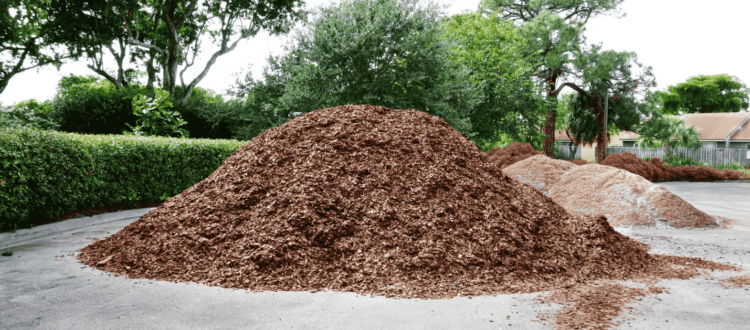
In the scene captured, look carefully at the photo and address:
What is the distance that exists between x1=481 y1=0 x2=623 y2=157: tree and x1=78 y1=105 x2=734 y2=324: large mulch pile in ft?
59.0

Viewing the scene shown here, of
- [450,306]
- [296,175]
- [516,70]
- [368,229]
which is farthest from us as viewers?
[516,70]

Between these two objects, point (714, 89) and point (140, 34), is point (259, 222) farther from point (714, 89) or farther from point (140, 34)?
point (714, 89)

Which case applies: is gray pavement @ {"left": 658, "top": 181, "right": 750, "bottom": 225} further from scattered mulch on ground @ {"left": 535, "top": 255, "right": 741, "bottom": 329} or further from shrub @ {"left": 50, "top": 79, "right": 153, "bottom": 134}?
shrub @ {"left": 50, "top": 79, "right": 153, "bottom": 134}

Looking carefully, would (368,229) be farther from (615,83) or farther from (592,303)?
(615,83)

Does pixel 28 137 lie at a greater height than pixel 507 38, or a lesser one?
lesser

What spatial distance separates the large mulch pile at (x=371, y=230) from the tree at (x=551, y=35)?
59.0ft

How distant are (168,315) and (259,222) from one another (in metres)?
1.59

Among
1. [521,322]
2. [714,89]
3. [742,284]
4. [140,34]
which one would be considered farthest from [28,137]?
[714,89]

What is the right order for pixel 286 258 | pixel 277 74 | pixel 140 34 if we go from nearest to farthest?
pixel 286 258 < pixel 277 74 < pixel 140 34

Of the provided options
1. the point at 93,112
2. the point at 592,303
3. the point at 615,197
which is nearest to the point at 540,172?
the point at 615,197

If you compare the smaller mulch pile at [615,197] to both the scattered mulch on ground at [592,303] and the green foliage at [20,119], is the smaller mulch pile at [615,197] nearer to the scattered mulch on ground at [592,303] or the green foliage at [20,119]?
the scattered mulch on ground at [592,303]

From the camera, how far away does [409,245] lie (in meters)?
4.47

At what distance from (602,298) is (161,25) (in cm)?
2519

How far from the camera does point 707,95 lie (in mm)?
47156
